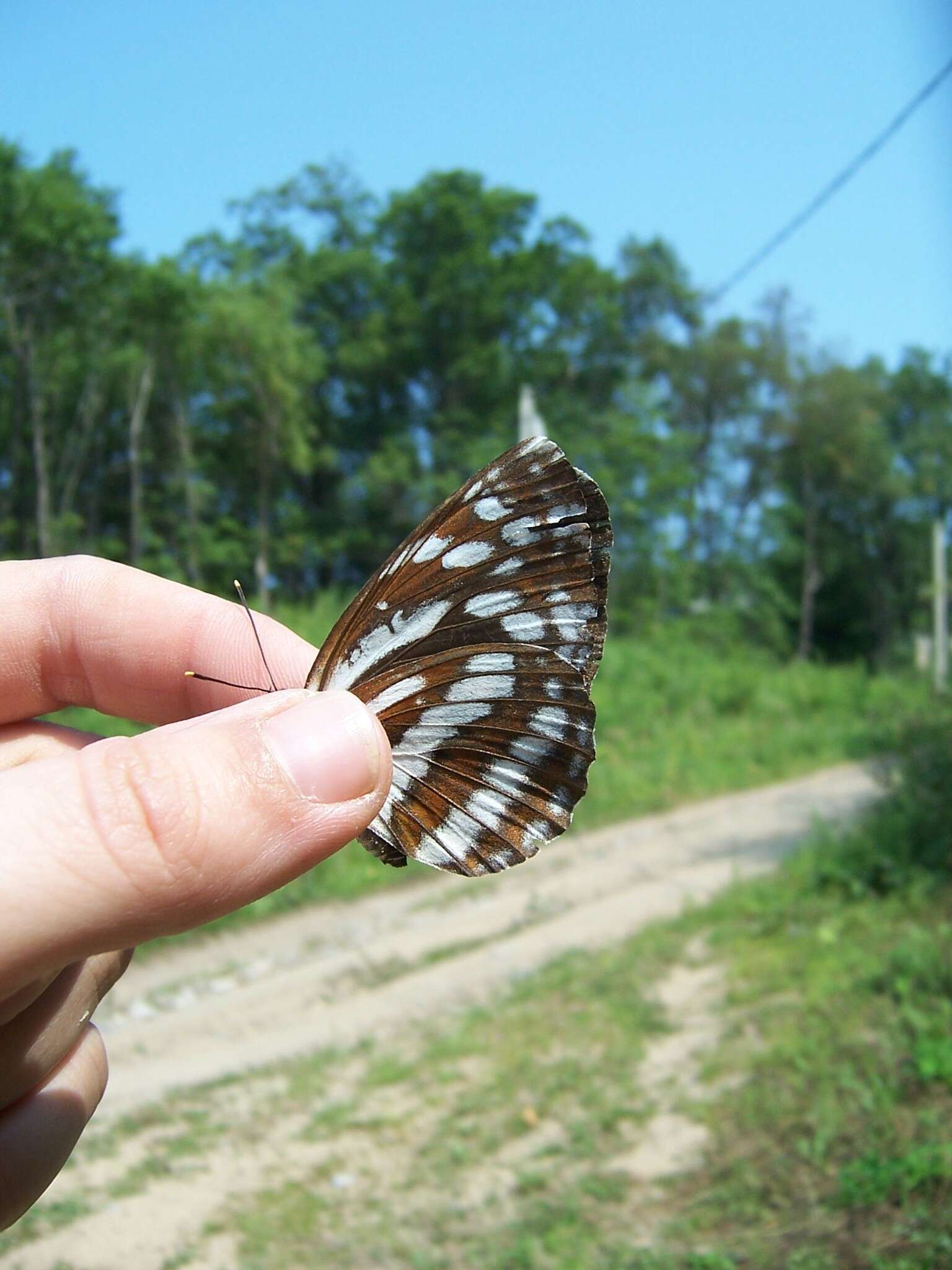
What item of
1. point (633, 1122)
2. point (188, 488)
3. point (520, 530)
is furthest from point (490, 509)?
point (188, 488)

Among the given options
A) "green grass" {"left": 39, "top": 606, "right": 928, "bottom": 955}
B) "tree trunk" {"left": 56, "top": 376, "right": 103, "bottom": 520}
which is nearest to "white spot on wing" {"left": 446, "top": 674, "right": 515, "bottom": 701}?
"green grass" {"left": 39, "top": 606, "right": 928, "bottom": 955}

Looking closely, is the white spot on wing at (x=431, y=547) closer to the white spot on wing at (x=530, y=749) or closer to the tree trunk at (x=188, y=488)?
the white spot on wing at (x=530, y=749)

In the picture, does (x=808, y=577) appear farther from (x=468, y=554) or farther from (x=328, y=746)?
(x=328, y=746)

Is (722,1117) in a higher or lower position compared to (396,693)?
lower

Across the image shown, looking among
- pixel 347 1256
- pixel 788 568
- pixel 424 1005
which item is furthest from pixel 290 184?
pixel 347 1256

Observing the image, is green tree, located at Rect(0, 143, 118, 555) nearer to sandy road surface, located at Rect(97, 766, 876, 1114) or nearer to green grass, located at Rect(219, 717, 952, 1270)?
sandy road surface, located at Rect(97, 766, 876, 1114)

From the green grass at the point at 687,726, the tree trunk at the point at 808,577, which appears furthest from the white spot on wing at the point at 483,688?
the tree trunk at the point at 808,577
